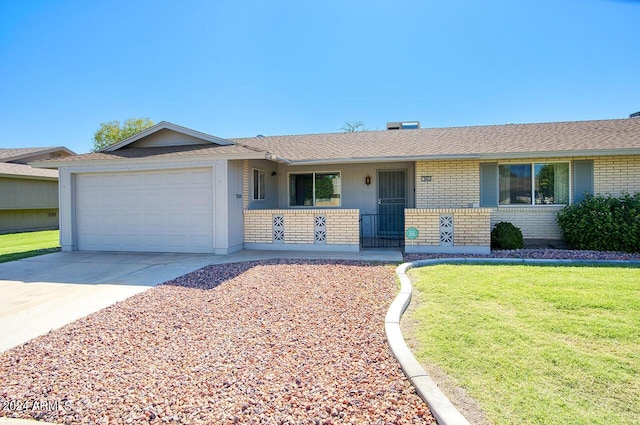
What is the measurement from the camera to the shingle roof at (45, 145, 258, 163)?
9305mm

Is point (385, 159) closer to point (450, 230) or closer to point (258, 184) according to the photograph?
point (450, 230)

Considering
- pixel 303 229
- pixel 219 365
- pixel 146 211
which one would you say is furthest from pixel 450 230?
pixel 146 211

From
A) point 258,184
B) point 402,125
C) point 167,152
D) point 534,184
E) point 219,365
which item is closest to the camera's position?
point 219,365

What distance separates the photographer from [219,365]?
319 cm

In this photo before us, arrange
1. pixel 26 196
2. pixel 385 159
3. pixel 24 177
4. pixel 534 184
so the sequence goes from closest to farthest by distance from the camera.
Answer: pixel 385 159
pixel 534 184
pixel 24 177
pixel 26 196

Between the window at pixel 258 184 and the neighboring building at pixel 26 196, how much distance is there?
44.0ft

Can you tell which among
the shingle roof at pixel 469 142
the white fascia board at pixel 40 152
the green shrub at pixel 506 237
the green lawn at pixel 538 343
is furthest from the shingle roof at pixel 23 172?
the green shrub at pixel 506 237

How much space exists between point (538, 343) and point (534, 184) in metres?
8.65

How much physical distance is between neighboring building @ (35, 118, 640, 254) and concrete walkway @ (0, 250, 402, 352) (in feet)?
2.23

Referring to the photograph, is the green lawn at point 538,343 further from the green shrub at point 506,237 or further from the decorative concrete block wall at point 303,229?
the decorative concrete block wall at point 303,229

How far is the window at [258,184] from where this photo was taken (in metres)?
11.2

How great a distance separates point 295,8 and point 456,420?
11.5 m

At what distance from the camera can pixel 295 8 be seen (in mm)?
10836

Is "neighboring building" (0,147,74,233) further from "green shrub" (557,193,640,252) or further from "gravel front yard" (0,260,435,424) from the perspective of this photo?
"green shrub" (557,193,640,252)
